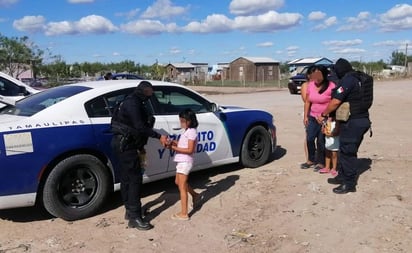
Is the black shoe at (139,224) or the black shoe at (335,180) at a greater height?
the black shoe at (335,180)

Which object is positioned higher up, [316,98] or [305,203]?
[316,98]

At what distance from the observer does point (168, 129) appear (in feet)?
19.7

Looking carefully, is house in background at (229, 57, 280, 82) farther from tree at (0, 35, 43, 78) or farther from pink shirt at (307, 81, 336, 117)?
pink shirt at (307, 81, 336, 117)

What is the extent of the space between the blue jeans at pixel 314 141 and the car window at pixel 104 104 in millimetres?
2870

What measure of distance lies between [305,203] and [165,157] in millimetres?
1767

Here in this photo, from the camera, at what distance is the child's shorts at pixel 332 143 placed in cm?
678

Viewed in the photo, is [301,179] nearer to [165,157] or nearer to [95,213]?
[165,157]

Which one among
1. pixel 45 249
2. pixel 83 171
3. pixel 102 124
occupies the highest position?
pixel 102 124

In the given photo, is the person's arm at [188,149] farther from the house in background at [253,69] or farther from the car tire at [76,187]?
the house in background at [253,69]

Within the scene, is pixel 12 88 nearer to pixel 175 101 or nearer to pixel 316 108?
pixel 175 101

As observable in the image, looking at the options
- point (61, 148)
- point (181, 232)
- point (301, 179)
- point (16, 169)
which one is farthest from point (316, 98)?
point (16, 169)

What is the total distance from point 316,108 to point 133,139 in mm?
3146

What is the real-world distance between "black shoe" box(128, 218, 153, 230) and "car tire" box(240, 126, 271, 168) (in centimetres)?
252

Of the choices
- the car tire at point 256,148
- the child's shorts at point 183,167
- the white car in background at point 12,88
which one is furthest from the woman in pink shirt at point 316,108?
the white car in background at point 12,88
